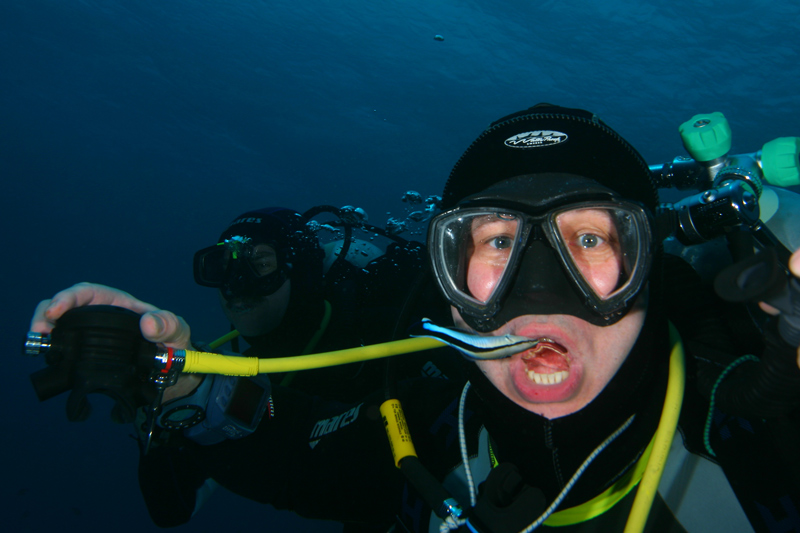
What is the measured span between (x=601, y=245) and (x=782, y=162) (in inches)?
55.3

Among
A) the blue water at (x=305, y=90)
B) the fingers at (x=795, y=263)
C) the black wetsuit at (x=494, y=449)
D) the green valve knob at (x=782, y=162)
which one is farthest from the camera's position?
the blue water at (x=305, y=90)

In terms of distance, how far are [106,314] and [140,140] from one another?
180 feet

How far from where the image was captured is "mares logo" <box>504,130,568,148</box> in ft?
6.63

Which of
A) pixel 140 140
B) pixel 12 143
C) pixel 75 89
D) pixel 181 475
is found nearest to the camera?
pixel 181 475

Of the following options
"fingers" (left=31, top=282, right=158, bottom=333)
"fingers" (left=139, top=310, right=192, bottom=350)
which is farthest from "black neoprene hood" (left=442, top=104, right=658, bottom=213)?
"fingers" (left=31, top=282, right=158, bottom=333)

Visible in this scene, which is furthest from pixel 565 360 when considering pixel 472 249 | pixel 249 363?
pixel 249 363

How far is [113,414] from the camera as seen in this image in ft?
5.38

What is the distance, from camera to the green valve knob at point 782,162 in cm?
228

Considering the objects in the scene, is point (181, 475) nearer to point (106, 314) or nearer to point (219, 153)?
point (106, 314)

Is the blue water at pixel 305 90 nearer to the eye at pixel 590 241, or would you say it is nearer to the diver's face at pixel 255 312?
the diver's face at pixel 255 312

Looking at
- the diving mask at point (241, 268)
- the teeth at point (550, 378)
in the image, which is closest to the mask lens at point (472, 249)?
the teeth at point (550, 378)

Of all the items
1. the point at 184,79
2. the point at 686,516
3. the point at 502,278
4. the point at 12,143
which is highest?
the point at 184,79

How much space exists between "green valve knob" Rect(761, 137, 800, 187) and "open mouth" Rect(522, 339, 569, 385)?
1.84m

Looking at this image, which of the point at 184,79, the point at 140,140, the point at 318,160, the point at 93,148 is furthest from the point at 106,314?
the point at 93,148
